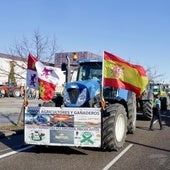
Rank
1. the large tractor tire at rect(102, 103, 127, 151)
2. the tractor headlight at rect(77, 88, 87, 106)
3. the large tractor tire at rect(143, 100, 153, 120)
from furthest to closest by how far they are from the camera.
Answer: the large tractor tire at rect(143, 100, 153, 120) < the tractor headlight at rect(77, 88, 87, 106) < the large tractor tire at rect(102, 103, 127, 151)

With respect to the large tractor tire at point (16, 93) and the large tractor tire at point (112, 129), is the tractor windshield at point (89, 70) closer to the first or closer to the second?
the large tractor tire at point (112, 129)

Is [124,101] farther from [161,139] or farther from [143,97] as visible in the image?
[143,97]

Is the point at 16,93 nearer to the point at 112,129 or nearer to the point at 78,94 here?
the point at 78,94

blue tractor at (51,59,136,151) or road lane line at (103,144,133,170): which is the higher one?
blue tractor at (51,59,136,151)

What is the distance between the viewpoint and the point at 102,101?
10984 millimetres

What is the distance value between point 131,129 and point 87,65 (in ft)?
9.40

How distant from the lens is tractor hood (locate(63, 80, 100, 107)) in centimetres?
1218

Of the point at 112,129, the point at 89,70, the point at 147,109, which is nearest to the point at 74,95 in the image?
the point at 112,129

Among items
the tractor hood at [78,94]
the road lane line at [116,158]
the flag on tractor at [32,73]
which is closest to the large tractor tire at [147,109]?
the road lane line at [116,158]

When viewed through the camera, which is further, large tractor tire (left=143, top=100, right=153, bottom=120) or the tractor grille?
large tractor tire (left=143, top=100, right=153, bottom=120)

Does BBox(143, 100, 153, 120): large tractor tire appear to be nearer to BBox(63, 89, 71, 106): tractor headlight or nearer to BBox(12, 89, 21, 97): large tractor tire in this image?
BBox(63, 89, 71, 106): tractor headlight

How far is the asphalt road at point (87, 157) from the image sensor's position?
9477 mm

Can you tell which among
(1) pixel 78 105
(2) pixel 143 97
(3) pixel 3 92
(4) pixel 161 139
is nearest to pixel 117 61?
(1) pixel 78 105

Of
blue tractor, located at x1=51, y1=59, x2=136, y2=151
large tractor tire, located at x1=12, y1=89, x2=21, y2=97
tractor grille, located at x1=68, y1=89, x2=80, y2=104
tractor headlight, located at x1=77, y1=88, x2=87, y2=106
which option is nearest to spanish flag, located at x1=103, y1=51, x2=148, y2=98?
blue tractor, located at x1=51, y1=59, x2=136, y2=151
